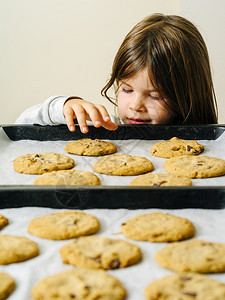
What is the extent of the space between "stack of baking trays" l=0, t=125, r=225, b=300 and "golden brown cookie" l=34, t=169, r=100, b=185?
16 cm

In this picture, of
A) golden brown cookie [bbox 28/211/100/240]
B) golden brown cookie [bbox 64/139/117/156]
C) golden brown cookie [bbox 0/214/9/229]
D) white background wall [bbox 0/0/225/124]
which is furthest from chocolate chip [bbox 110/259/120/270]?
white background wall [bbox 0/0/225/124]

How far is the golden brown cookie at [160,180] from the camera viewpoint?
951 mm

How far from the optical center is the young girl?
4.75ft

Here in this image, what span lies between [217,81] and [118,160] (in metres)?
2.05

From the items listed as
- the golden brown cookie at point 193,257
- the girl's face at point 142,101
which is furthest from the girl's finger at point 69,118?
the golden brown cookie at point 193,257

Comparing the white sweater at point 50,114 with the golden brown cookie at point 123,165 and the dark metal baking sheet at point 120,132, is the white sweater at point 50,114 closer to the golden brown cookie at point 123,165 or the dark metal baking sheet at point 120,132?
the dark metal baking sheet at point 120,132

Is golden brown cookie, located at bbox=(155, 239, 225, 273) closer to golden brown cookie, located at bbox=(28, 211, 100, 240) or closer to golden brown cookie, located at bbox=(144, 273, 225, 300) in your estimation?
golden brown cookie, located at bbox=(144, 273, 225, 300)

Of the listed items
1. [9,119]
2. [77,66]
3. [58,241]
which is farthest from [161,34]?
[9,119]

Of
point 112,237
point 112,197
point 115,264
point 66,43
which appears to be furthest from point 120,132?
point 66,43

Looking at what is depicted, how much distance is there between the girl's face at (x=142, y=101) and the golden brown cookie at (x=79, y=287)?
3.19ft

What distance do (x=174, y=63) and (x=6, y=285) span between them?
115 cm

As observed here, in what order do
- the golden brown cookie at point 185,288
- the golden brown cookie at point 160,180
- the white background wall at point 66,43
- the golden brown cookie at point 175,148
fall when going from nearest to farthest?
1. the golden brown cookie at point 185,288
2. the golden brown cookie at point 160,180
3. the golden brown cookie at point 175,148
4. the white background wall at point 66,43

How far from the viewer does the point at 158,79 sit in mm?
1446

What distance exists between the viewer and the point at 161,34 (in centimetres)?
148
